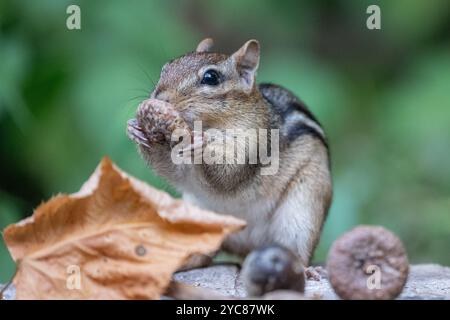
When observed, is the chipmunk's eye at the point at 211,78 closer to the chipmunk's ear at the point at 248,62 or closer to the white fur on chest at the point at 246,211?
the chipmunk's ear at the point at 248,62

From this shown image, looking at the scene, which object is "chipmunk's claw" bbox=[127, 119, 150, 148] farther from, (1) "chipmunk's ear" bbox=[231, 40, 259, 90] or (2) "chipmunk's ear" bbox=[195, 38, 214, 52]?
(2) "chipmunk's ear" bbox=[195, 38, 214, 52]

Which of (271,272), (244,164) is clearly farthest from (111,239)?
(244,164)

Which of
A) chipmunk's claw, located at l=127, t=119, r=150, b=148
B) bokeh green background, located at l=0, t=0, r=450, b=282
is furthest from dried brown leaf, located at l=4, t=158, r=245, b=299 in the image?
bokeh green background, located at l=0, t=0, r=450, b=282

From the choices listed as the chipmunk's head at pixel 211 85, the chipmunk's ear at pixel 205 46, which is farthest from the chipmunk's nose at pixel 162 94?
the chipmunk's ear at pixel 205 46

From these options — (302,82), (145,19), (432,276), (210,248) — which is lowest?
(432,276)

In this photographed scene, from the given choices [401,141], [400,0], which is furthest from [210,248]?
[400,0]

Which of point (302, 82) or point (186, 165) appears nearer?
point (186, 165)
